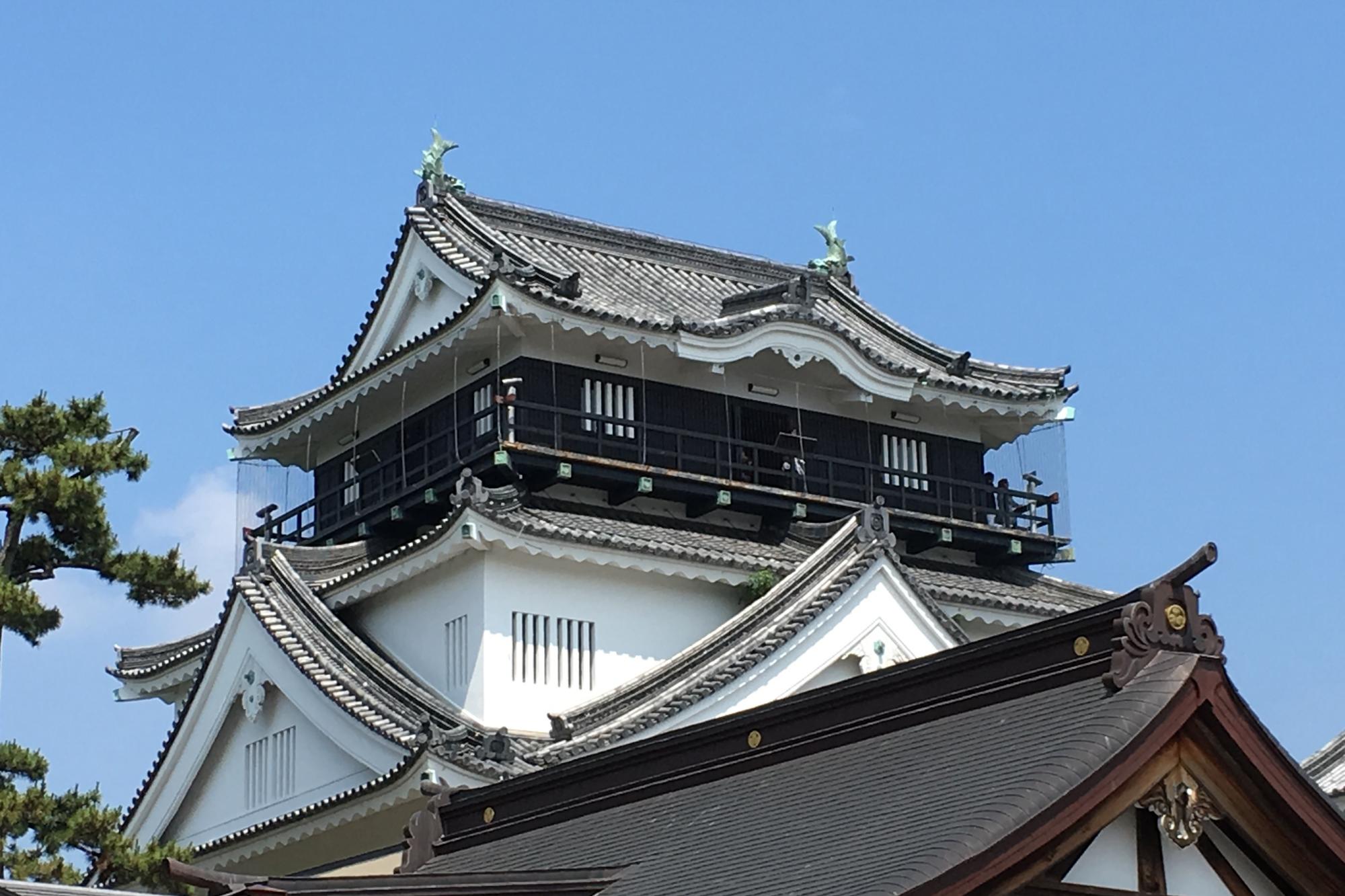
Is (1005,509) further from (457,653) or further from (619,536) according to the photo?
(457,653)

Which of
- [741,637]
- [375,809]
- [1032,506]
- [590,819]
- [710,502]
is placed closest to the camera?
[590,819]

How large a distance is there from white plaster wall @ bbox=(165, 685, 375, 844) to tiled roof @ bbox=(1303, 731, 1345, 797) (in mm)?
12333

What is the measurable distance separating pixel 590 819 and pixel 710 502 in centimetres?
1767

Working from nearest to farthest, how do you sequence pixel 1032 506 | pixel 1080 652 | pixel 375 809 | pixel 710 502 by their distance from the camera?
pixel 1080 652
pixel 375 809
pixel 710 502
pixel 1032 506

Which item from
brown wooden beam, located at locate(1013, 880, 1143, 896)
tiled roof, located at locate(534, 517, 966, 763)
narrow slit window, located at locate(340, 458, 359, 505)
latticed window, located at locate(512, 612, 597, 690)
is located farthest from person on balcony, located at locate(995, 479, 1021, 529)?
brown wooden beam, located at locate(1013, 880, 1143, 896)

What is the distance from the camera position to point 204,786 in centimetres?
3366

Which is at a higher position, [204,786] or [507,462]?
[507,462]

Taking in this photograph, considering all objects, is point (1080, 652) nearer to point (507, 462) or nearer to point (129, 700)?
point (507, 462)

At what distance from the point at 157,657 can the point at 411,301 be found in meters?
7.53

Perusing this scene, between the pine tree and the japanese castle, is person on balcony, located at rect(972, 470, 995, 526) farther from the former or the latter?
the pine tree

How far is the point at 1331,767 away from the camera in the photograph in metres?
28.4

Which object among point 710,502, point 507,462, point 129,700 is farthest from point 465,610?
point 129,700

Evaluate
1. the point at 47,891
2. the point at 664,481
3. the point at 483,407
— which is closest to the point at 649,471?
the point at 664,481

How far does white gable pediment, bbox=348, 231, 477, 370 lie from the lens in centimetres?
3466
